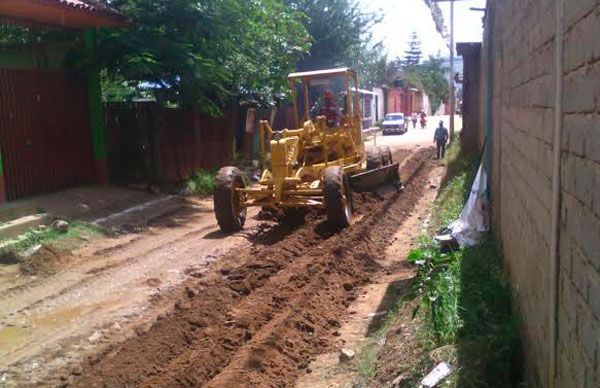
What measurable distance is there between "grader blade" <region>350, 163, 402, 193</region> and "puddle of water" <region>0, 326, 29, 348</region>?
7485mm

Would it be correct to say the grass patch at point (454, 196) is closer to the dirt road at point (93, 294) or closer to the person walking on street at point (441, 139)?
the dirt road at point (93, 294)

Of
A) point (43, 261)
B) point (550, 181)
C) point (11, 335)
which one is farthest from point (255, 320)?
point (43, 261)

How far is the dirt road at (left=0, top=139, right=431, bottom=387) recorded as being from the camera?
17.6 ft

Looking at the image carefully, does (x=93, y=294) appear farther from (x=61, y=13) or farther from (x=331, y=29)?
(x=331, y=29)

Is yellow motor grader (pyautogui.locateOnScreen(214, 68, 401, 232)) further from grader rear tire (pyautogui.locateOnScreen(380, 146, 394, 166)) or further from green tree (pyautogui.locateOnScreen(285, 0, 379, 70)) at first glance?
green tree (pyautogui.locateOnScreen(285, 0, 379, 70))

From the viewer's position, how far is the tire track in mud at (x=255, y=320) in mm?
5215

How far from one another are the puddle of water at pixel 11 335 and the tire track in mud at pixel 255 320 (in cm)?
121

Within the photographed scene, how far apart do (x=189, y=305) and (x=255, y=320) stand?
0.84 meters

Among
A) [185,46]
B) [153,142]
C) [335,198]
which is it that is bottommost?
[335,198]

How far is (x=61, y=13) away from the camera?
36.8ft

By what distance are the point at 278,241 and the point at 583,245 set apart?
7.96 metres

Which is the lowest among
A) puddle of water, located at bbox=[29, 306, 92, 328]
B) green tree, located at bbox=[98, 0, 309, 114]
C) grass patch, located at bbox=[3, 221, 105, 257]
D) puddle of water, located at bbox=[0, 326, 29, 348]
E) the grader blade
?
puddle of water, located at bbox=[0, 326, 29, 348]

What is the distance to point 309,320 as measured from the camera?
657cm

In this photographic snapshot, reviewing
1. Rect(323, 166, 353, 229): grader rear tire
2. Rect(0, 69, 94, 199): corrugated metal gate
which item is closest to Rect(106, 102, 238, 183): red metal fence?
Rect(0, 69, 94, 199): corrugated metal gate
